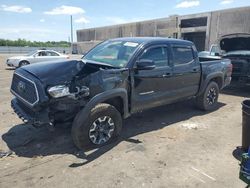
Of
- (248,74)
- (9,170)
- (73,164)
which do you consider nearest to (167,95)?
(73,164)

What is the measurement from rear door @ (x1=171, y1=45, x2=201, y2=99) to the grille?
3101mm

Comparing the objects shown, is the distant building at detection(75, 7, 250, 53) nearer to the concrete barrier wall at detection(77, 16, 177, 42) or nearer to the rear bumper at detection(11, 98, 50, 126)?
the concrete barrier wall at detection(77, 16, 177, 42)

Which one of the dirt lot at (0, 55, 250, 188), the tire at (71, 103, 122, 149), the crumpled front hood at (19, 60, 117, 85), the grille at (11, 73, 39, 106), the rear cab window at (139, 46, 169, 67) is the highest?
the rear cab window at (139, 46, 169, 67)

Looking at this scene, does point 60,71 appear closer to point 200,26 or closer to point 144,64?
point 144,64

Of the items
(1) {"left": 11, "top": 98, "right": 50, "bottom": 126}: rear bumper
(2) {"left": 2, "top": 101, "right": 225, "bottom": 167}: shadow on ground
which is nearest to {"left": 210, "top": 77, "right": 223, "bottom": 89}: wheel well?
(2) {"left": 2, "top": 101, "right": 225, "bottom": 167}: shadow on ground

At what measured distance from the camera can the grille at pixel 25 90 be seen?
432cm

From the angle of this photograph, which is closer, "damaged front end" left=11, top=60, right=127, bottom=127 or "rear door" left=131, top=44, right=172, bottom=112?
"damaged front end" left=11, top=60, right=127, bottom=127

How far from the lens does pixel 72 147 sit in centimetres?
482

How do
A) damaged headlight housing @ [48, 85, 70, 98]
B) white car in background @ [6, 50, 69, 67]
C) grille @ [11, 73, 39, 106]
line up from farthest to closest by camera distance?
white car in background @ [6, 50, 69, 67] → grille @ [11, 73, 39, 106] → damaged headlight housing @ [48, 85, 70, 98]

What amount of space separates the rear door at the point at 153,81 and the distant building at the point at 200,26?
61.2 feet

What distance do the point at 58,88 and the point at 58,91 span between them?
0.05 metres

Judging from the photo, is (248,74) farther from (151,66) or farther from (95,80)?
(95,80)

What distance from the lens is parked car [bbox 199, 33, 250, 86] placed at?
967 cm

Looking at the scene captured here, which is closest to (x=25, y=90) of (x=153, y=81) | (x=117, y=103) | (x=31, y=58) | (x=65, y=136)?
(x=65, y=136)
